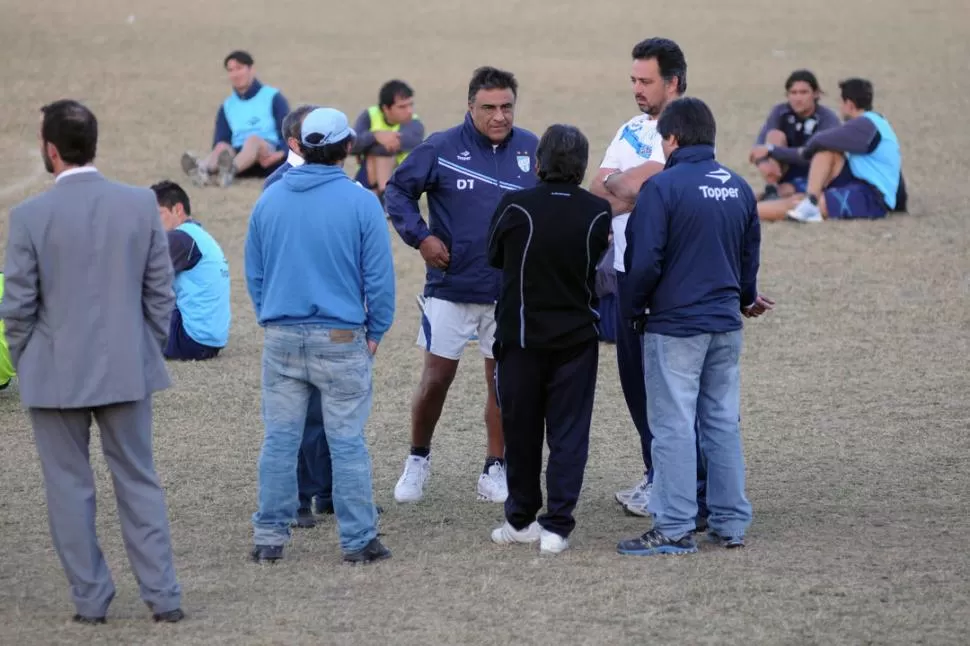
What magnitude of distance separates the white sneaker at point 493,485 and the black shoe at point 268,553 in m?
1.30

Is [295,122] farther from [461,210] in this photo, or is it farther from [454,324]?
[454,324]

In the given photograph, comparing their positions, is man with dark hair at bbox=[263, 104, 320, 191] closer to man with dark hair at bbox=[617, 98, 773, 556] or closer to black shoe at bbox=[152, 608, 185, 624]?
man with dark hair at bbox=[617, 98, 773, 556]

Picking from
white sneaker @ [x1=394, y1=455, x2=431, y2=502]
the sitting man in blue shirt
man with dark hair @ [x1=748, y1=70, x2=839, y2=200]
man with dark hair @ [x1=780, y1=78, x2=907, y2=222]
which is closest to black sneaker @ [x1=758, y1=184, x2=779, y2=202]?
man with dark hair @ [x1=748, y1=70, x2=839, y2=200]

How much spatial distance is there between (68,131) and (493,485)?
2.81m

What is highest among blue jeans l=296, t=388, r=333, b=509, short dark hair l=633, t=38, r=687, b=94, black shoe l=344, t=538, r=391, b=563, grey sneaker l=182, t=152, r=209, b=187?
short dark hair l=633, t=38, r=687, b=94

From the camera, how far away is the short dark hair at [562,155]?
5.89 m

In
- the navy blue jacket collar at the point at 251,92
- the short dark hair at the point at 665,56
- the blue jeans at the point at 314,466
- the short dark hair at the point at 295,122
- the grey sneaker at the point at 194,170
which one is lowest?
the blue jeans at the point at 314,466

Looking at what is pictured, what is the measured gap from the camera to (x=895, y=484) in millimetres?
7047

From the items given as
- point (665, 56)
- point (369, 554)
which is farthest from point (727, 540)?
point (665, 56)

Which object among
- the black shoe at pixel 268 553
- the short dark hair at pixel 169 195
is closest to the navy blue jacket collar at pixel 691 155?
the black shoe at pixel 268 553

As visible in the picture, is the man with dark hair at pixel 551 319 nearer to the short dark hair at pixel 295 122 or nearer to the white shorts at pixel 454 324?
the white shorts at pixel 454 324

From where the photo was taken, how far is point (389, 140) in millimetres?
14875

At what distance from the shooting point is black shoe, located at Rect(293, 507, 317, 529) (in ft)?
21.6

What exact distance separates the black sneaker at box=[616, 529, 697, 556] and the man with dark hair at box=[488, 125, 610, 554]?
0.86 ft
